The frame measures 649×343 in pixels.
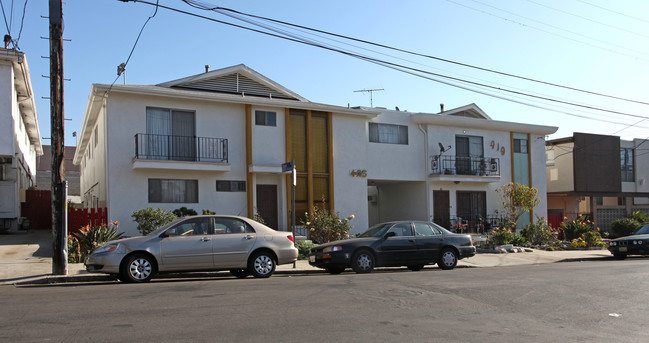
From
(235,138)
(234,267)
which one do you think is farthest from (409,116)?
(234,267)

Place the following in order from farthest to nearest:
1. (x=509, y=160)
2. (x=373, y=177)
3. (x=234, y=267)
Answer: (x=509, y=160)
(x=373, y=177)
(x=234, y=267)

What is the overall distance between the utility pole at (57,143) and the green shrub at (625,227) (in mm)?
26016

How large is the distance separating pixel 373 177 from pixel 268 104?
5.77 m

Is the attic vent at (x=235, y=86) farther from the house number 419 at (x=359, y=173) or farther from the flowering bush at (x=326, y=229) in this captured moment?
the flowering bush at (x=326, y=229)

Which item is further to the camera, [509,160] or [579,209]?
[579,209]

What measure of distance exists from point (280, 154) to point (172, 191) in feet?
14.2

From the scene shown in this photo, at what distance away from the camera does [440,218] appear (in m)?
25.7

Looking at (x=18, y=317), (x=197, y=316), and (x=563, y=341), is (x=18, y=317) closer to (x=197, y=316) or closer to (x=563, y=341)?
(x=197, y=316)

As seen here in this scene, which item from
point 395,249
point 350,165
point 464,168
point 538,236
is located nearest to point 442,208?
point 464,168

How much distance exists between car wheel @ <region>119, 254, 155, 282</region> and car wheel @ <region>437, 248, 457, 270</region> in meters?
7.67

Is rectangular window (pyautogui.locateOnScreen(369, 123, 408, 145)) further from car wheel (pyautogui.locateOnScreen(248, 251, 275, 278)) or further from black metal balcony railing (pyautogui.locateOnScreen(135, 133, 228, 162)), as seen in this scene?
car wheel (pyautogui.locateOnScreen(248, 251, 275, 278))

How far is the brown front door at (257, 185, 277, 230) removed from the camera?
2140 cm

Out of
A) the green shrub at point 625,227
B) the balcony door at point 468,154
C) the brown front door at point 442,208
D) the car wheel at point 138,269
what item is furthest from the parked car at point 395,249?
the green shrub at point 625,227

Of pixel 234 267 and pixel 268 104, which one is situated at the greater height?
pixel 268 104
